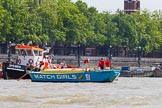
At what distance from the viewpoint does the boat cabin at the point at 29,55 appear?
79.4 meters

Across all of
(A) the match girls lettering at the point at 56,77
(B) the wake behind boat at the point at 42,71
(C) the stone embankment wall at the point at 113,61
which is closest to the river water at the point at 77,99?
(B) the wake behind boat at the point at 42,71

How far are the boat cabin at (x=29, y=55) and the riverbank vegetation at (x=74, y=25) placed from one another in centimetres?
3590

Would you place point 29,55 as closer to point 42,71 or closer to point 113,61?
point 42,71

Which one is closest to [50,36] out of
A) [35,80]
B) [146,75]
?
[146,75]

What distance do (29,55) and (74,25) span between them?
5393cm

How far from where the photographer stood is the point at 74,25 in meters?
134

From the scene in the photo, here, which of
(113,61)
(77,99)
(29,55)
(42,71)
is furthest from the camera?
(113,61)

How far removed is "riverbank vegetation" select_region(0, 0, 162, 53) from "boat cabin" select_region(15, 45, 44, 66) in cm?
3590

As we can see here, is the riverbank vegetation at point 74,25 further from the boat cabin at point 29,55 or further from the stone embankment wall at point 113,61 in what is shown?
the boat cabin at point 29,55

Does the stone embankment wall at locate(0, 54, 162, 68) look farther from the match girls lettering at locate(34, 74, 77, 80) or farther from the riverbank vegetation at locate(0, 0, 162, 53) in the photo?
the match girls lettering at locate(34, 74, 77, 80)

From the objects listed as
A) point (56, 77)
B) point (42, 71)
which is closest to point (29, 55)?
point (42, 71)

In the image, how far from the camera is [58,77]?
233ft

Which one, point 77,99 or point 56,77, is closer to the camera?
point 77,99

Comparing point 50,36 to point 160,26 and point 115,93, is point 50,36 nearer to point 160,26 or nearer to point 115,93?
point 160,26
